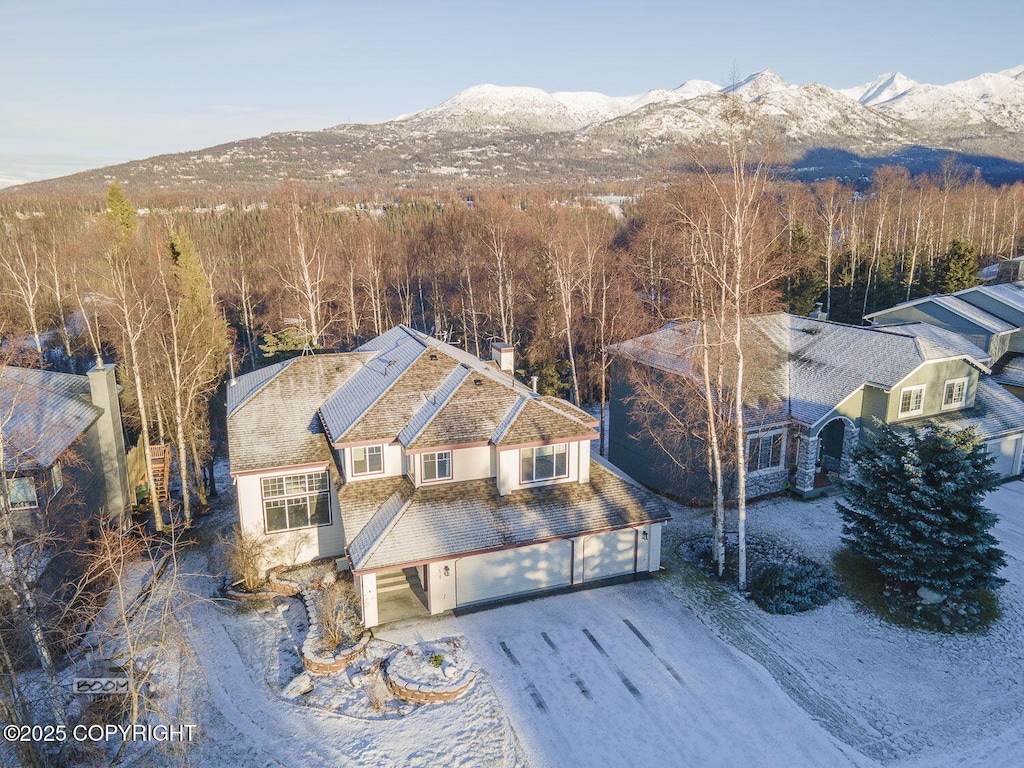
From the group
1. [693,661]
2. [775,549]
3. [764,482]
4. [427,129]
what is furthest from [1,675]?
[427,129]

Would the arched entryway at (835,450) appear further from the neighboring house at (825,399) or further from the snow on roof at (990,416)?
the snow on roof at (990,416)

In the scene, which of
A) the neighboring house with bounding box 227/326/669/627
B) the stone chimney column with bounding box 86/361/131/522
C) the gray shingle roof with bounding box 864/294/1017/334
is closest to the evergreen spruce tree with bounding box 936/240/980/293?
the gray shingle roof with bounding box 864/294/1017/334

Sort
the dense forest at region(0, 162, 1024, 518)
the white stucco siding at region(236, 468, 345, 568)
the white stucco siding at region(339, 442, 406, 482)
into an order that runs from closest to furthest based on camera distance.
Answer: the white stucco siding at region(339, 442, 406, 482)
the white stucco siding at region(236, 468, 345, 568)
the dense forest at region(0, 162, 1024, 518)

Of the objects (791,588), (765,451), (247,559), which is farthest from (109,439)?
(765,451)

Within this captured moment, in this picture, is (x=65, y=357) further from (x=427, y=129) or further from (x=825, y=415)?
(x=427, y=129)

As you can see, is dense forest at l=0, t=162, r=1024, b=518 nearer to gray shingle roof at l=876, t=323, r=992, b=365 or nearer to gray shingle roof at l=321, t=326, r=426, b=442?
gray shingle roof at l=321, t=326, r=426, b=442

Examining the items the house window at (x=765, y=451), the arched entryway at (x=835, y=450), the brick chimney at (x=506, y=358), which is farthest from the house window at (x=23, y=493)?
the arched entryway at (x=835, y=450)

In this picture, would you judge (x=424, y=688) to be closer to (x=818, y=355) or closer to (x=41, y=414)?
(x=41, y=414)
